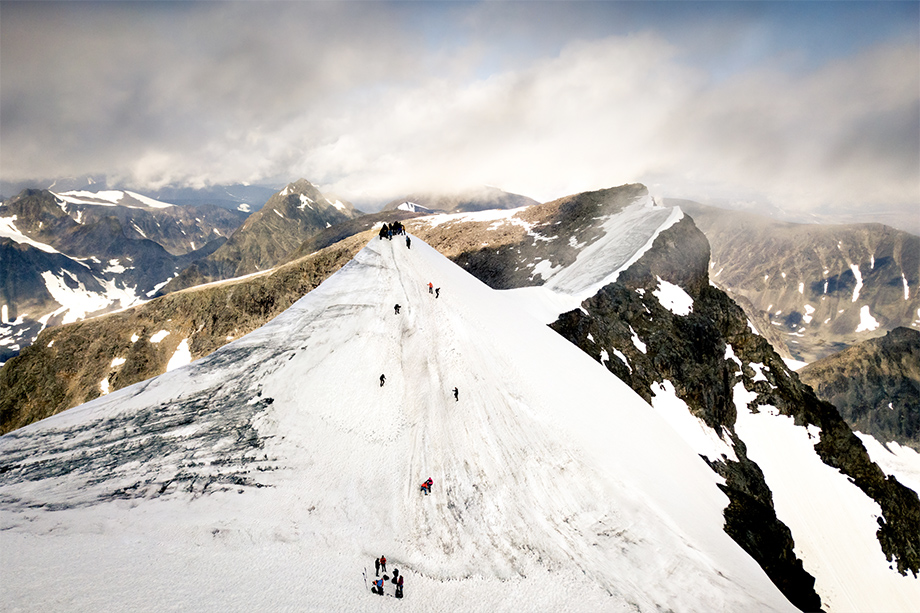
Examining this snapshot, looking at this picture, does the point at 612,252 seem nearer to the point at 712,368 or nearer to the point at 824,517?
the point at 712,368

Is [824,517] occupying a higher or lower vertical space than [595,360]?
lower

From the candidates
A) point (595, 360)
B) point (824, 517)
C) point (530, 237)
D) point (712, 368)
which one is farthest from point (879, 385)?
point (595, 360)

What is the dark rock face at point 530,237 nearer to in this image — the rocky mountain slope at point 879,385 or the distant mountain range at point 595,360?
the distant mountain range at point 595,360

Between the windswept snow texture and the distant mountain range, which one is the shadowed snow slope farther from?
the windswept snow texture

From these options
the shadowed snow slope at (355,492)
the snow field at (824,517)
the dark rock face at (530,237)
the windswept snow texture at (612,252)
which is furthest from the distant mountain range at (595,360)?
the dark rock face at (530,237)

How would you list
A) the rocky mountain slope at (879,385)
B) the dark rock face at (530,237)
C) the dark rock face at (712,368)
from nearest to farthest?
the dark rock face at (712,368) < the dark rock face at (530,237) < the rocky mountain slope at (879,385)

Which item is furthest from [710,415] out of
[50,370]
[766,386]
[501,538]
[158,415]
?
[50,370]
